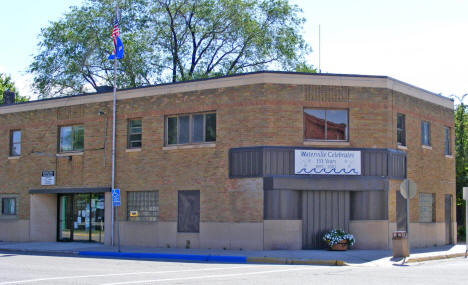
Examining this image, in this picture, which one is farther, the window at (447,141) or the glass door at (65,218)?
the glass door at (65,218)

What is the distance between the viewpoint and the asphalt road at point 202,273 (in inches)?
575

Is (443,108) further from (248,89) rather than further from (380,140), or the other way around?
(248,89)

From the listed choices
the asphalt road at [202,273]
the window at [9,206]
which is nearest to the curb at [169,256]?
the asphalt road at [202,273]

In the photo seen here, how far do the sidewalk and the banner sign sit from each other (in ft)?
10.2

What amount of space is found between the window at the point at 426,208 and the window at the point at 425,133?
2.39 m

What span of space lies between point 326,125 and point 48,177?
46.6 ft

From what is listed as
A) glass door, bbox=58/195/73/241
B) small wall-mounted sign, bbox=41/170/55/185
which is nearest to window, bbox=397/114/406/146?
glass door, bbox=58/195/73/241

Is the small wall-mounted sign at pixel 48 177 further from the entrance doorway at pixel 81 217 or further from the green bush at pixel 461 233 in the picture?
the green bush at pixel 461 233

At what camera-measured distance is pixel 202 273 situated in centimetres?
1702

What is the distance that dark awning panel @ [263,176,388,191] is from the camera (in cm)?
2447

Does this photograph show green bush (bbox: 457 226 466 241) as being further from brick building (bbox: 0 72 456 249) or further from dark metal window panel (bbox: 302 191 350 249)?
dark metal window panel (bbox: 302 191 350 249)

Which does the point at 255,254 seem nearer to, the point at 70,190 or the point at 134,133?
the point at 134,133

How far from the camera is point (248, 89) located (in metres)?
25.1

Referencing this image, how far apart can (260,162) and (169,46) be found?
2328cm
